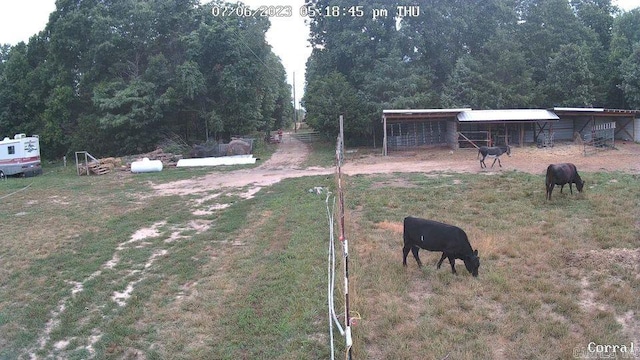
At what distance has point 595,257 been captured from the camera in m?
8.11

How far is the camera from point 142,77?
32500 millimetres

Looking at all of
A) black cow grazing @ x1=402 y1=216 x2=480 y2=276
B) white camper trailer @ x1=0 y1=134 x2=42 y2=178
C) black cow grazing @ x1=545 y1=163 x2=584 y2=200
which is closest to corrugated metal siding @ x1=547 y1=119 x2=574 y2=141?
black cow grazing @ x1=545 y1=163 x2=584 y2=200

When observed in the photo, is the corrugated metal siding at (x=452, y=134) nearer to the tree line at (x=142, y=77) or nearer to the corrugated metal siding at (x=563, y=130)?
the corrugated metal siding at (x=563, y=130)

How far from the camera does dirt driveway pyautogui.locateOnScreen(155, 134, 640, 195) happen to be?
64.0ft

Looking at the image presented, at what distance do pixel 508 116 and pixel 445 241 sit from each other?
23.2m

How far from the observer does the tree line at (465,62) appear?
30.9 metres

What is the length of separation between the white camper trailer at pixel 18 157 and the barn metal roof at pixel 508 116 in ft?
85.7

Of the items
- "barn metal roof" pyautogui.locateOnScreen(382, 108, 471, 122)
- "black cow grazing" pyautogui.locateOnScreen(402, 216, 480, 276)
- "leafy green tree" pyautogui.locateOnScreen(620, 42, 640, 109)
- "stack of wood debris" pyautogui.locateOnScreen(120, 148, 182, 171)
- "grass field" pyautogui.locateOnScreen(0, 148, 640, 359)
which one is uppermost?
"leafy green tree" pyautogui.locateOnScreen(620, 42, 640, 109)

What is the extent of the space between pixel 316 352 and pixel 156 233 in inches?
303

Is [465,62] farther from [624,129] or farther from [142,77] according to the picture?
[142,77]

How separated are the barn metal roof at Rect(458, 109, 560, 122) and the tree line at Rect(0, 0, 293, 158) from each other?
1531 cm

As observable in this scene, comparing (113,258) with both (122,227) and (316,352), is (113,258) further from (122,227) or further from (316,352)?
(316,352)

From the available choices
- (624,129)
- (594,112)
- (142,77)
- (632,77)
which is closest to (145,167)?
(142,77)

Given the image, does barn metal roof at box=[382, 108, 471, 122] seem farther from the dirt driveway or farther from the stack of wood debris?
the stack of wood debris
